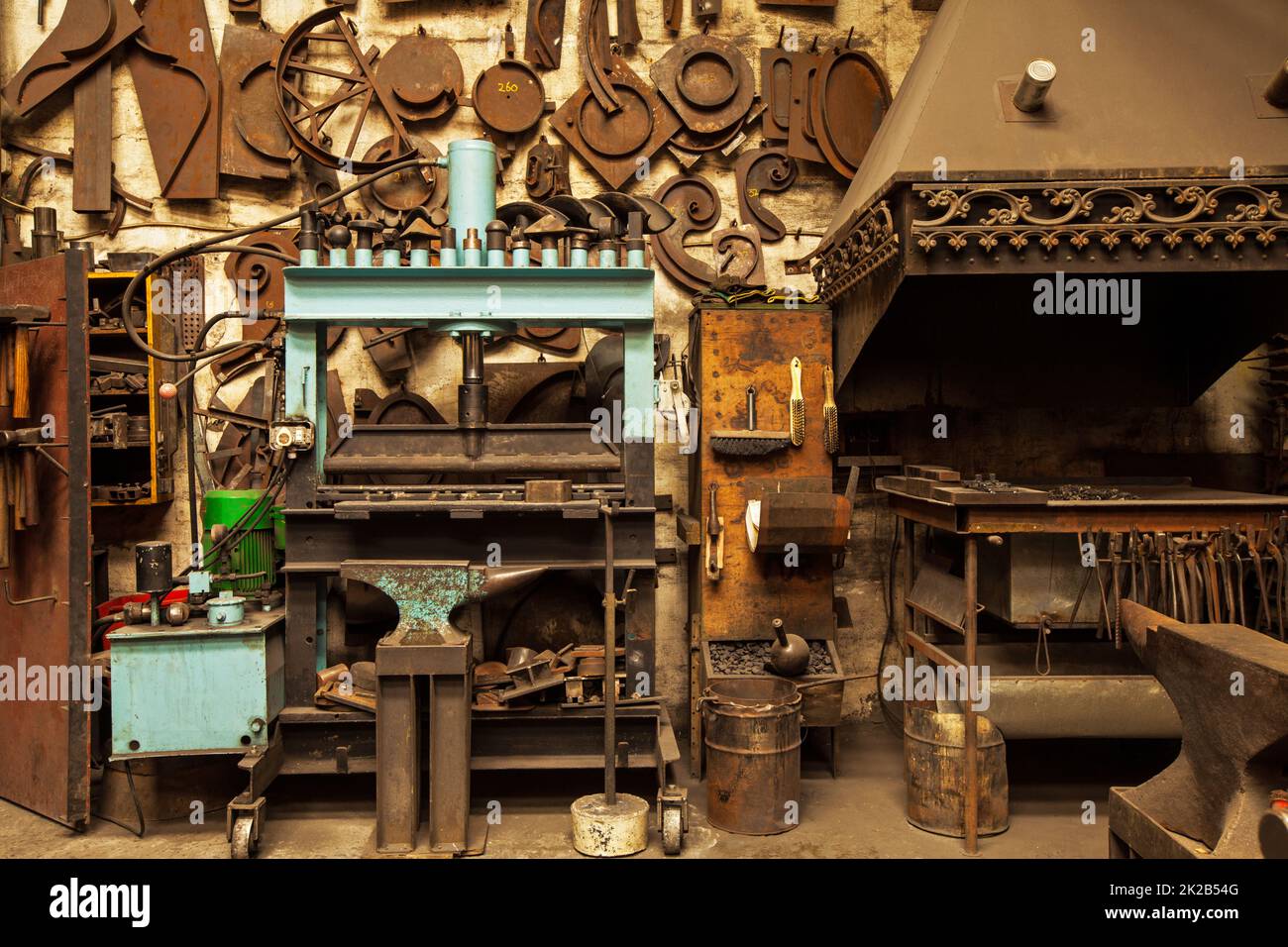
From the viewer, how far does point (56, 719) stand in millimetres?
3621

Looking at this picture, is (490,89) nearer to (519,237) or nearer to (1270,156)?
(519,237)

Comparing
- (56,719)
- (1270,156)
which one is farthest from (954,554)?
(56,719)

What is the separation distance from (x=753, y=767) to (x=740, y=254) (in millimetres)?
2617

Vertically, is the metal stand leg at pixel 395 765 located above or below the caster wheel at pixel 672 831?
above

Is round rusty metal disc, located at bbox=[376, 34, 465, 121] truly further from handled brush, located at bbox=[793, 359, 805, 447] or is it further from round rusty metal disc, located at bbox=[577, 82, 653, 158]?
handled brush, located at bbox=[793, 359, 805, 447]

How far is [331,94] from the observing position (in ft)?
16.0

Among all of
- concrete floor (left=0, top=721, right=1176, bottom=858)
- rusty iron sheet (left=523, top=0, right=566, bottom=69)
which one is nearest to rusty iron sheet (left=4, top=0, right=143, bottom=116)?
rusty iron sheet (left=523, top=0, right=566, bottom=69)

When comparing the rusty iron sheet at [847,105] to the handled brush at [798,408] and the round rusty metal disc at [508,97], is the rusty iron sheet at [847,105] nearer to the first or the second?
the handled brush at [798,408]

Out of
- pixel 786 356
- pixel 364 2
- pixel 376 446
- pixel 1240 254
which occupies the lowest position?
pixel 376 446

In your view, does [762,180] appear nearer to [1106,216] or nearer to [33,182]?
[1106,216]

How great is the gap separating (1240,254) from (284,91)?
432 centimetres

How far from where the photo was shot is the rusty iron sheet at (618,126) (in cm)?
486

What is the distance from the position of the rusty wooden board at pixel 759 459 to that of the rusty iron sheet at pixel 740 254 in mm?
747

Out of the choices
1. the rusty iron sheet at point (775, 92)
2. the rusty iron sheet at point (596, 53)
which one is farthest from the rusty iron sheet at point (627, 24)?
the rusty iron sheet at point (775, 92)
